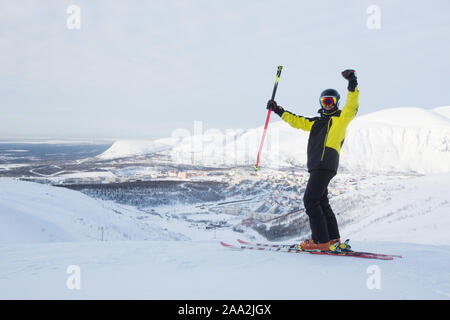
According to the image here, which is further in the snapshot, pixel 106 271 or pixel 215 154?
pixel 215 154

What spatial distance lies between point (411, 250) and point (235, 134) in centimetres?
19175

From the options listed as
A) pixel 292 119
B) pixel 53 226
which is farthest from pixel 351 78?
pixel 53 226

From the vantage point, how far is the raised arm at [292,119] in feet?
14.3

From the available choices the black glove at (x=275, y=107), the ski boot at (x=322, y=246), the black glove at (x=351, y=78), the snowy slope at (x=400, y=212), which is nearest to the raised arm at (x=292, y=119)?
the black glove at (x=275, y=107)

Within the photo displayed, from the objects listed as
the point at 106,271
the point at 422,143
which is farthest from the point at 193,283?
the point at 422,143

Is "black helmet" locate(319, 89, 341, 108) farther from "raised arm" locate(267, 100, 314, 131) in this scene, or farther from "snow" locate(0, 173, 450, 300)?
"snow" locate(0, 173, 450, 300)

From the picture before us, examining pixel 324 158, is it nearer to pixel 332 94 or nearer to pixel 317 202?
pixel 317 202

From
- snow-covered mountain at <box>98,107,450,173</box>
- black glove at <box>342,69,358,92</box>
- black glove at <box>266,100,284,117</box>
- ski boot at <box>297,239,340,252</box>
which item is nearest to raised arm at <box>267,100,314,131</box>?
black glove at <box>266,100,284,117</box>

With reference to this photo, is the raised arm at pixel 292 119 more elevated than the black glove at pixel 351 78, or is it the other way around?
the black glove at pixel 351 78

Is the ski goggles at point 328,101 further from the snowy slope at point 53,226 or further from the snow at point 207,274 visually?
the snowy slope at point 53,226

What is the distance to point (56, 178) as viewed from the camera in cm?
7869

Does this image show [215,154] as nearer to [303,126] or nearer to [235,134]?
[235,134]

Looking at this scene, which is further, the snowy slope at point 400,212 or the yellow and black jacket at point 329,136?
the snowy slope at point 400,212
